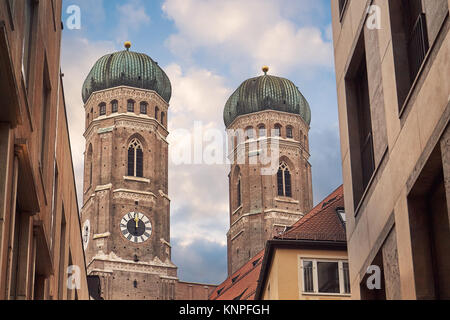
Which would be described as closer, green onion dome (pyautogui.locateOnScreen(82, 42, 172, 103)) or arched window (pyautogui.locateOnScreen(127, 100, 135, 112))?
arched window (pyautogui.locateOnScreen(127, 100, 135, 112))

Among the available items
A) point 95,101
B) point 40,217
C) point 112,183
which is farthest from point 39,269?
point 95,101

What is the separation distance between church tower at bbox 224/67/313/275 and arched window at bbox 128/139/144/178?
11.5 meters

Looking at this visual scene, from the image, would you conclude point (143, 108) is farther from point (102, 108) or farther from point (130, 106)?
point (102, 108)

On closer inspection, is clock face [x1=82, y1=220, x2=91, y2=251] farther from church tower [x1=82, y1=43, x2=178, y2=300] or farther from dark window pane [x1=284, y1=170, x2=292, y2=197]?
dark window pane [x1=284, y1=170, x2=292, y2=197]

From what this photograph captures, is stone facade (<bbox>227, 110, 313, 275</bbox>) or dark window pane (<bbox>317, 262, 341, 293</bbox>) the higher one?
stone facade (<bbox>227, 110, 313, 275</bbox>)

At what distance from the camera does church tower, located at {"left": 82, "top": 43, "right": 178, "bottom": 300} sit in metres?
77.4

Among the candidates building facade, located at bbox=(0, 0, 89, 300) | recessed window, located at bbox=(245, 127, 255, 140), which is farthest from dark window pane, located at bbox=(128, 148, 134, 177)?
building facade, located at bbox=(0, 0, 89, 300)

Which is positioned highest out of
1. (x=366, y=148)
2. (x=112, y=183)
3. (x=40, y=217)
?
(x=112, y=183)

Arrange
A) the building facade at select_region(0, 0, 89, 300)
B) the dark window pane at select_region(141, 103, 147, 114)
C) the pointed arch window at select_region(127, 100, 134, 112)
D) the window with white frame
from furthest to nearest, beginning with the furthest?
the dark window pane at select_region(141, 103, 147, 114) → the pointed arch window at select_region(127, 100, 134, 112) → the window with white frame → the building facade at select_region(0, 0, 89, 300)

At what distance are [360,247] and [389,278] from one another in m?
2.16

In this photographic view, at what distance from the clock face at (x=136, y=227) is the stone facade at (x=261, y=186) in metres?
11.0

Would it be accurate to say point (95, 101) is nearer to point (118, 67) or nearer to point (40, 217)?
point (118, 67)
